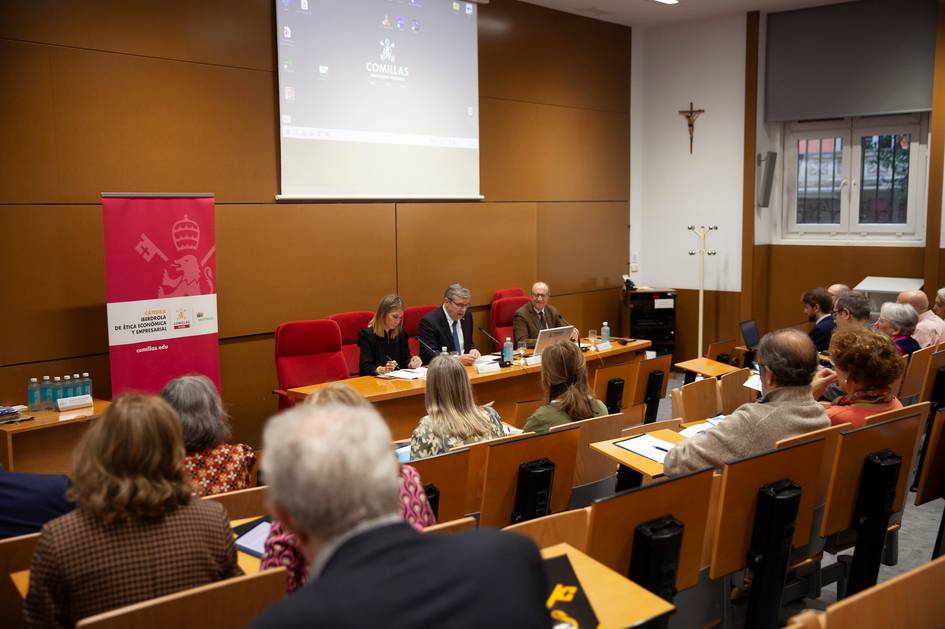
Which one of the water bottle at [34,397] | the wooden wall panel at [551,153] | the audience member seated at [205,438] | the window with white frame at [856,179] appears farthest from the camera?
the window with white frame at [856,179]

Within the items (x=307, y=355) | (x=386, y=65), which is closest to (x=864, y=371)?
(x=307, y=355)

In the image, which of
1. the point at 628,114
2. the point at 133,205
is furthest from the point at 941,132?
the point at 133,205

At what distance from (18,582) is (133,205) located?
330cm

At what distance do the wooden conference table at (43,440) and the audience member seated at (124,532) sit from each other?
262 centimetres

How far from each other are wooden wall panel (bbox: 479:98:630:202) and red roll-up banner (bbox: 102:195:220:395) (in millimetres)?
3458

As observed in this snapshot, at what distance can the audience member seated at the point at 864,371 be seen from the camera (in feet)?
11.1

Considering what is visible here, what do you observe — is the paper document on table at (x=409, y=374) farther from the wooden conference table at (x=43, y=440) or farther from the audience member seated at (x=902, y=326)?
the audience member seated at (x=902, y=326)

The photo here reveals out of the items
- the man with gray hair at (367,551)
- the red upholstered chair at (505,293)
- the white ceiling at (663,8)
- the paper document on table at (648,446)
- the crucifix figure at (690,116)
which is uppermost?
the white ceiling at (663,8)

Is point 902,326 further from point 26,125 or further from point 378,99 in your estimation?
point 26,125

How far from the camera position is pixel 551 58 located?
8.71m

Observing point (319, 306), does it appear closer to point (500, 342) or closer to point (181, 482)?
point (500, 342)

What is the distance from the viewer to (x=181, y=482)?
2066 millimetres

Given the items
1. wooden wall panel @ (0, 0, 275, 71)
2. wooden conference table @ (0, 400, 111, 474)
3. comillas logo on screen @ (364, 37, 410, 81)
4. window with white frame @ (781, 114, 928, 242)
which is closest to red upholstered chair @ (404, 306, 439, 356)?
comillas logo on screen @ (364, 37, 410, 81)

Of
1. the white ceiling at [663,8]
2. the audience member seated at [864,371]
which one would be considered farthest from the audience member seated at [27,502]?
the white ceiling at [663,8]
